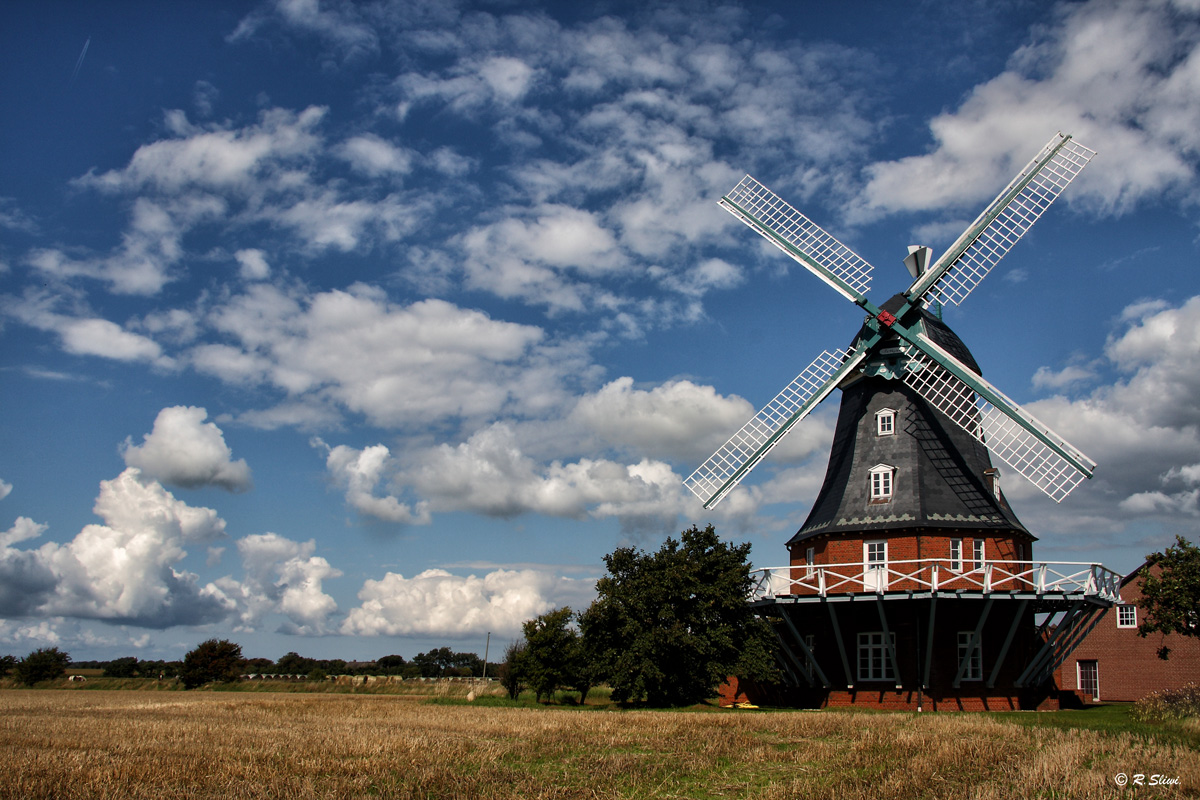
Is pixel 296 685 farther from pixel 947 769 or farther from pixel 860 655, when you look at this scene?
pixel 947 769

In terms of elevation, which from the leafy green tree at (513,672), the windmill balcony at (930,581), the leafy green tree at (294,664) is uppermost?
the windmill balcony at (930,581)

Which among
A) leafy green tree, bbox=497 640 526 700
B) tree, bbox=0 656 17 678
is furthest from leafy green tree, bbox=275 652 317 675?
leafy green tree, bbox=497 640 526 700

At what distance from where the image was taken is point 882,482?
29.0m

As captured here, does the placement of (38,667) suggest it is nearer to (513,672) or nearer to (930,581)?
(513,672)

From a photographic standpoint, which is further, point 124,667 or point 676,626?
point 124,667

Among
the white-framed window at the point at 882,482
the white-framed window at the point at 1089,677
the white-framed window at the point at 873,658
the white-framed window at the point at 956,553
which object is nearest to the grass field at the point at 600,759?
the white-framed window at the point at 956,553

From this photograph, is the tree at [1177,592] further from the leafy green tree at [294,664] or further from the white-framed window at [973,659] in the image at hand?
the leafy green tree at [294,664]

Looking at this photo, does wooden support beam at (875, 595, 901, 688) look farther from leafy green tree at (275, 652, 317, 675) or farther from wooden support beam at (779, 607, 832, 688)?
leafy green tree at (275, 652, 317, 675)

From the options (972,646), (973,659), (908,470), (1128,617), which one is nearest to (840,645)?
(972,646)

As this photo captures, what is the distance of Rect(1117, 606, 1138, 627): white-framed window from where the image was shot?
130ft

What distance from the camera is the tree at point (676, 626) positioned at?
26422mm

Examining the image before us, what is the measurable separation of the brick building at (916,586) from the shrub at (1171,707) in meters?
3.05

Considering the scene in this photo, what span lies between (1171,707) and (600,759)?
18549mm

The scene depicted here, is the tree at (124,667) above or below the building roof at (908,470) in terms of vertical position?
below
